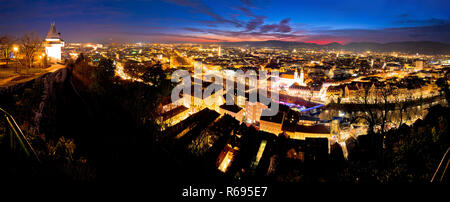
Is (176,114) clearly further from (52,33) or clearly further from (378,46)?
(378,46)

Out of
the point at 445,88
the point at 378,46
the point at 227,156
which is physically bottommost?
the point at 227,156

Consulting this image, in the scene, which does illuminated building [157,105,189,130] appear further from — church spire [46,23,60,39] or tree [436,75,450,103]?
tree [436,75,450,103]

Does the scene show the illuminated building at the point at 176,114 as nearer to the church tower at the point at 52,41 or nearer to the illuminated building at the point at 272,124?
the illuminated building at the point at 272,124

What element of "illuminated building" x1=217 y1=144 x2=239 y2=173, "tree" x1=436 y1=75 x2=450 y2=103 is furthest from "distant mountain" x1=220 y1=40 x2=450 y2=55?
"illuminated building" x1=217 y1=144 x2=239 y2=173

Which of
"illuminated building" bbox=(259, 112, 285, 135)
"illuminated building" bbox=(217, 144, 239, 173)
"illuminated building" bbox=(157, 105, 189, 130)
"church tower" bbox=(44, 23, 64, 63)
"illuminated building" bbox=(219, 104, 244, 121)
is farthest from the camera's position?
"church tower" bbox=(44, 23, 64, 63)

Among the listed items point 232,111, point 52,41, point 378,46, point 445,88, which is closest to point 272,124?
point 232,111

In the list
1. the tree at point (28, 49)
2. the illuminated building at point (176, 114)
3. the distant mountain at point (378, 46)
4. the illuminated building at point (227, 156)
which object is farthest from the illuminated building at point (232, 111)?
the distant mountain at point (378, 46)

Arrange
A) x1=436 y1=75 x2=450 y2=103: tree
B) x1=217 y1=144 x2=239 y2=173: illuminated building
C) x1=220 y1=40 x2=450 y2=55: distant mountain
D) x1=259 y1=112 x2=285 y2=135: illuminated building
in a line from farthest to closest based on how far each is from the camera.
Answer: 1. x1=220 y1=40 x2=450 y2=55: distant mountain
2. x1=259 y1=112 x2=285 y2=135: illuminated building
3. x1=436 y1=75 x2=450 y2=103: tree
4. x1=217 y1=144 x2=239 y2=173: illuminated building
